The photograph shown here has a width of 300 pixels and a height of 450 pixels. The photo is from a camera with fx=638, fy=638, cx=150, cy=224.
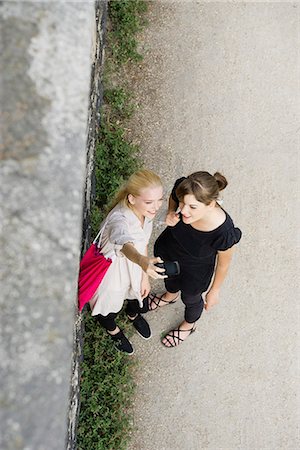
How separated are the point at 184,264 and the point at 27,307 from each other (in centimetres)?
233

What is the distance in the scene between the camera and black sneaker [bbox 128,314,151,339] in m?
4.81

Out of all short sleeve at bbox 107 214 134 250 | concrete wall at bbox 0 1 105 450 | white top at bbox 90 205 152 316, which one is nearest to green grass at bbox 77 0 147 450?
white top at bbox 90 205 152 316

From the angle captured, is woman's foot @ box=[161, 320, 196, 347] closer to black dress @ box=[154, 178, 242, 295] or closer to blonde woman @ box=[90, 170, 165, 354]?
black dress @ box=[154, 178, 242, 295]

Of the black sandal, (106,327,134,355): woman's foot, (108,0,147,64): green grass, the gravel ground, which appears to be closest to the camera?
(106,327,134,355): woman's foot

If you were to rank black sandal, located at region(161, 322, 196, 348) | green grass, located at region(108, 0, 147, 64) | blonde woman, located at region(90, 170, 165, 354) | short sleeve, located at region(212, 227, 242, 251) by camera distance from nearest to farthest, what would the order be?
1. blonde woman, located at region(90, 170, 165, 354)
2. short sleeve, located at region(212, 227, 242, 251)
3. black sandal, located at region(161, 322, 196, 348)
4. green grass, located at region(108, 0, 147, 64)

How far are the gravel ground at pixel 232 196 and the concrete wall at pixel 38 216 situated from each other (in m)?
2.93

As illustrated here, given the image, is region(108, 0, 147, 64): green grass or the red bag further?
region(108, 0, 147, 64): green grass

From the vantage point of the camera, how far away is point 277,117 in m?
5.73

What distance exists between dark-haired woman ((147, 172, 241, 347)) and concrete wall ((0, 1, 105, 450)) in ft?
5.26

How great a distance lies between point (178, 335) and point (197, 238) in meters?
1.19

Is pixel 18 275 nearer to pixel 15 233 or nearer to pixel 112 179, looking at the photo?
pixel 15 233

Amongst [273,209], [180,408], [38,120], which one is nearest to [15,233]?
[38,120]

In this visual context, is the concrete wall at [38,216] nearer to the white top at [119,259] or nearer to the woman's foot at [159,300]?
the white top at [119,259]

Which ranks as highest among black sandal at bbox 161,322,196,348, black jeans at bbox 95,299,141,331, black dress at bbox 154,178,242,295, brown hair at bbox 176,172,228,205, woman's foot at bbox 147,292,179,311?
brown hair at bbox 176,172,228,205
